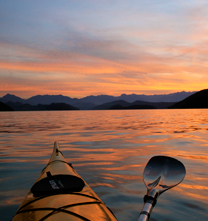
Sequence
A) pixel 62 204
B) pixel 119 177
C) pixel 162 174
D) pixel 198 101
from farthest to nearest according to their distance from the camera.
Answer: pixel 198 101, pixel 119 177, pixel 162 174, pixel 62 204

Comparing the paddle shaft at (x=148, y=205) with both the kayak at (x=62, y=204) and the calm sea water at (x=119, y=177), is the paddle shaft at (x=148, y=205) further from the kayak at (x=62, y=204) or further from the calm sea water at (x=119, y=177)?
the calm sea water at (x=119, y=177)

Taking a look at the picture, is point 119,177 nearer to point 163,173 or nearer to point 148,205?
point 163,173

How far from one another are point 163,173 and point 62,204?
226cm

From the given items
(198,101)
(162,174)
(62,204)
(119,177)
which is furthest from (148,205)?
(198,101)

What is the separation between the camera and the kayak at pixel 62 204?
2514mm

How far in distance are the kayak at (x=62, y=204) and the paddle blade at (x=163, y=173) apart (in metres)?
1.27

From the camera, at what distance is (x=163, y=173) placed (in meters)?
4.18

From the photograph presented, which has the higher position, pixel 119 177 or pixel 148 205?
pixel 148 205

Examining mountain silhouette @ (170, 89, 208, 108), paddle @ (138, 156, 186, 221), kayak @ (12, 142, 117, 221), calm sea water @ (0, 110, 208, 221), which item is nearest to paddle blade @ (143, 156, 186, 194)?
paddle @ (138, 156, 186, 221)

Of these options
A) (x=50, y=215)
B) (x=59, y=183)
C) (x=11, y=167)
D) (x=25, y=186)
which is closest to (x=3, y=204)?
(x=25, y=186)

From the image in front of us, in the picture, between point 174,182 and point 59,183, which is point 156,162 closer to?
point 174,182

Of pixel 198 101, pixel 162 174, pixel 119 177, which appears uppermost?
pixel 198 101

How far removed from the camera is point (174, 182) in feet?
13.0

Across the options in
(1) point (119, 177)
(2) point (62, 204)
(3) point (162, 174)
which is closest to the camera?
(2) point (62, 204)
